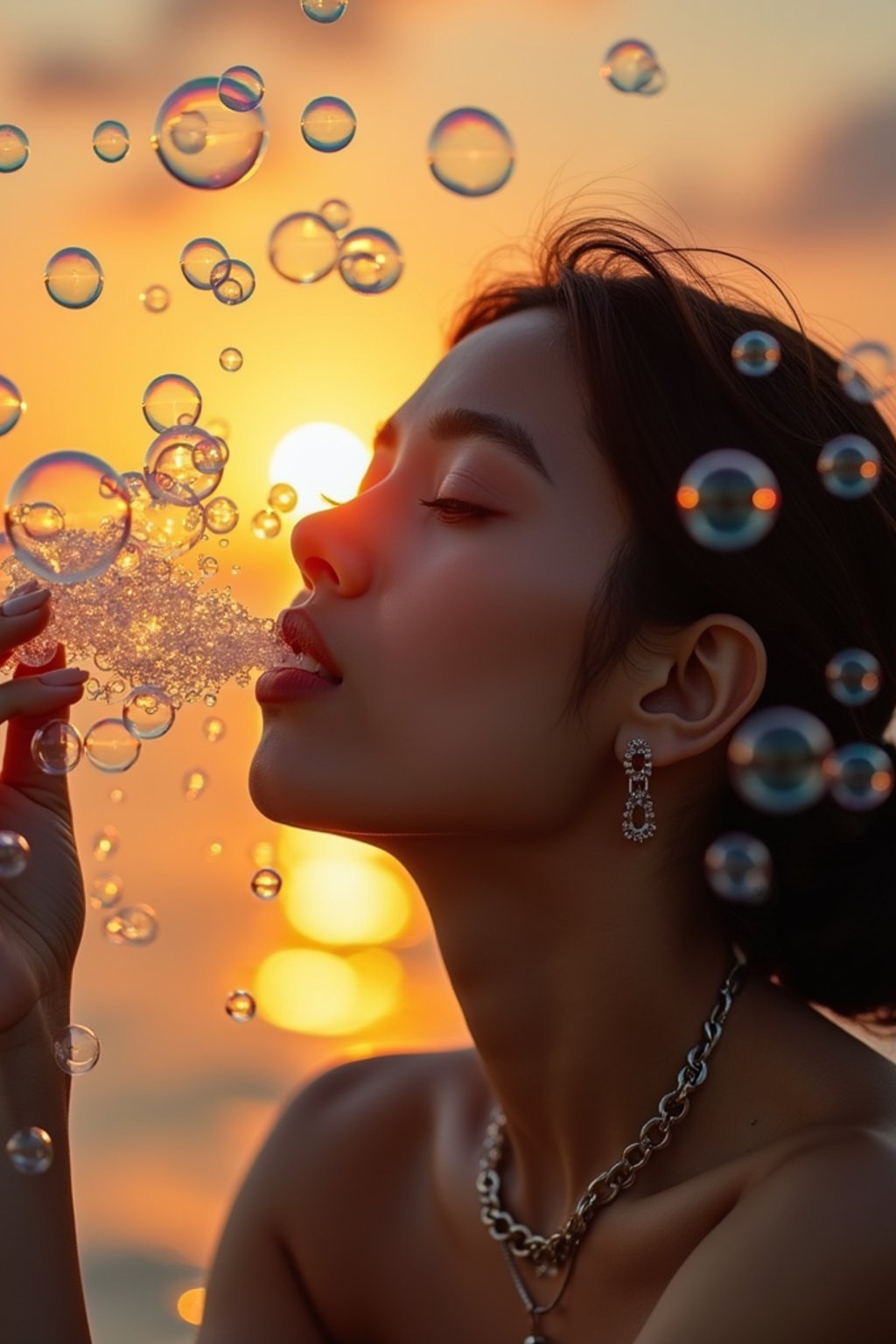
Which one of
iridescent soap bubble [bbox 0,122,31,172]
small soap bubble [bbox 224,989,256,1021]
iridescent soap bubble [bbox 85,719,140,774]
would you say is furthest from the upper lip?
iridescent soap bubble [bbox 0,122,31,172]

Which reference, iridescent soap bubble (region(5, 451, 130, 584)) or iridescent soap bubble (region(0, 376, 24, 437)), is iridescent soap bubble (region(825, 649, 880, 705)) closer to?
iridescent soap bubble (region(5, 451, 130, 584))

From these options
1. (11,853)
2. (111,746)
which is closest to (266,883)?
(111,746)

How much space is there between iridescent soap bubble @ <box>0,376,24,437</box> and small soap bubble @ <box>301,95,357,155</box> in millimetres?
426

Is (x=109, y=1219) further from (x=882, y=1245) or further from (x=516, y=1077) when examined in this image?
(x=882, y=1245)

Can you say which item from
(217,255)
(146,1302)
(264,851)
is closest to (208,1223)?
(146,1302)

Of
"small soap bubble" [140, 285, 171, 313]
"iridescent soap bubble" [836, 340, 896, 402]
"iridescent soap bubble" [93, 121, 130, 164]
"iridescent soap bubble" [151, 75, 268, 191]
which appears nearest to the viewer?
"iridescent soap bubble" [836, 340, 896, 402]

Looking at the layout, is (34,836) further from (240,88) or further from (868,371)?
(868,371)

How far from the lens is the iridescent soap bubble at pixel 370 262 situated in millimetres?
1694

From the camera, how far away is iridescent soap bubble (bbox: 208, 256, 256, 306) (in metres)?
1.70

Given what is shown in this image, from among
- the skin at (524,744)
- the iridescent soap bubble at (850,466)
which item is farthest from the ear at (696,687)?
the iridescent soap bubble at (850,466)

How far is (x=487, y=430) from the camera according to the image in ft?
4.37

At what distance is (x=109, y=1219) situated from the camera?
9.50 feet

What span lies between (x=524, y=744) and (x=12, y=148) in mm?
963

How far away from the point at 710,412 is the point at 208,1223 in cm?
224
